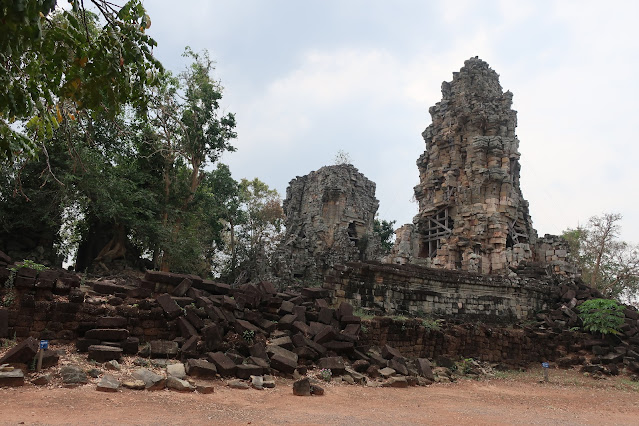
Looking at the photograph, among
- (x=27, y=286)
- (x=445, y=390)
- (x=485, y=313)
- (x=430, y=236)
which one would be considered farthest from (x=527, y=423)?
(x=430, y=236)

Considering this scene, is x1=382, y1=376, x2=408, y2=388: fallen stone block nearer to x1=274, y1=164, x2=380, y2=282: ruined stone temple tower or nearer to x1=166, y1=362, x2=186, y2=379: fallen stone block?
x1=166, y1=362, x2=186, y2=379: fallen stone block

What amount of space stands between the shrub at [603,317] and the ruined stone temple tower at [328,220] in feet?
41.9

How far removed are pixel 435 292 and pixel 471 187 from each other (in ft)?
35.0

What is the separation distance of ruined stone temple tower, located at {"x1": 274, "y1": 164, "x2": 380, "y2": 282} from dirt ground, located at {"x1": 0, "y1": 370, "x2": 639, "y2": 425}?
1582 centimetres

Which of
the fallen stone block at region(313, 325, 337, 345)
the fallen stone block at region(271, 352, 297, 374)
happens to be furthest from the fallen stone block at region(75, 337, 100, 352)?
the fallen stone block at region(313, 325, 337, 345)

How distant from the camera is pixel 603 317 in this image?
14.3 metres

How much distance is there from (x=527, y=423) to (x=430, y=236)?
60.7 feet

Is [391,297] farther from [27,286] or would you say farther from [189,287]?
[27,286]

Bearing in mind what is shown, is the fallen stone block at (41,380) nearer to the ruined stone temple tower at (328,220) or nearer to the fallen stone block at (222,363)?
the fallen stone block at (222,363)

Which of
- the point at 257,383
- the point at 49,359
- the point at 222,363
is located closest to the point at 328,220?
the point at 222,363

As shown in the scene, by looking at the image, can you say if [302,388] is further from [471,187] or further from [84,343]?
[471,187]

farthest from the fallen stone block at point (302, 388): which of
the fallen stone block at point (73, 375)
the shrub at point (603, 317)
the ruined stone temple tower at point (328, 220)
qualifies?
the ruined stone temple tower at point (328, 220)

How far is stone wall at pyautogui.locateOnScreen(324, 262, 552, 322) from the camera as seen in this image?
470 inches

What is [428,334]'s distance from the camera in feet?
38.0
